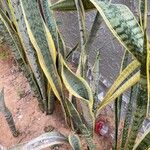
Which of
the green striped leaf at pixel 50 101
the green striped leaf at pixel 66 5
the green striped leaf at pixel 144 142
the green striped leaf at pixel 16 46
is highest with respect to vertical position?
the green striped leaf at pixel 66 5

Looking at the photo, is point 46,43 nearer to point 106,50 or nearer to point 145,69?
point 106,50

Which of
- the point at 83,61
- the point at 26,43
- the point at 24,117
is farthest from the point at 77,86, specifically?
the point at 24,117

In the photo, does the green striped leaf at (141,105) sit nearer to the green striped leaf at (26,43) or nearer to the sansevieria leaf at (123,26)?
the sansevieria leaf at (123,26)

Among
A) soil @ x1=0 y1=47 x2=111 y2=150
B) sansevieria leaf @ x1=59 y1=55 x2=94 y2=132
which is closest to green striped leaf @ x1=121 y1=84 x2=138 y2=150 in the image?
sansevieria leaf @ x1=59 y1=55 x2=94 y2=132

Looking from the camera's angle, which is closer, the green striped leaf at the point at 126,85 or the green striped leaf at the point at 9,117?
the green striped leaf at the point at 126,85

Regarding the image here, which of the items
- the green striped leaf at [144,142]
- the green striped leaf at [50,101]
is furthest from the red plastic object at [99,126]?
the green striped leaf at [144,142]

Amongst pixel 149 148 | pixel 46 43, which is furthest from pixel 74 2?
pixel 149 148

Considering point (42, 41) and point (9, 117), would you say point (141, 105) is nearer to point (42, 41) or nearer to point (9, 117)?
point (42, 41)
